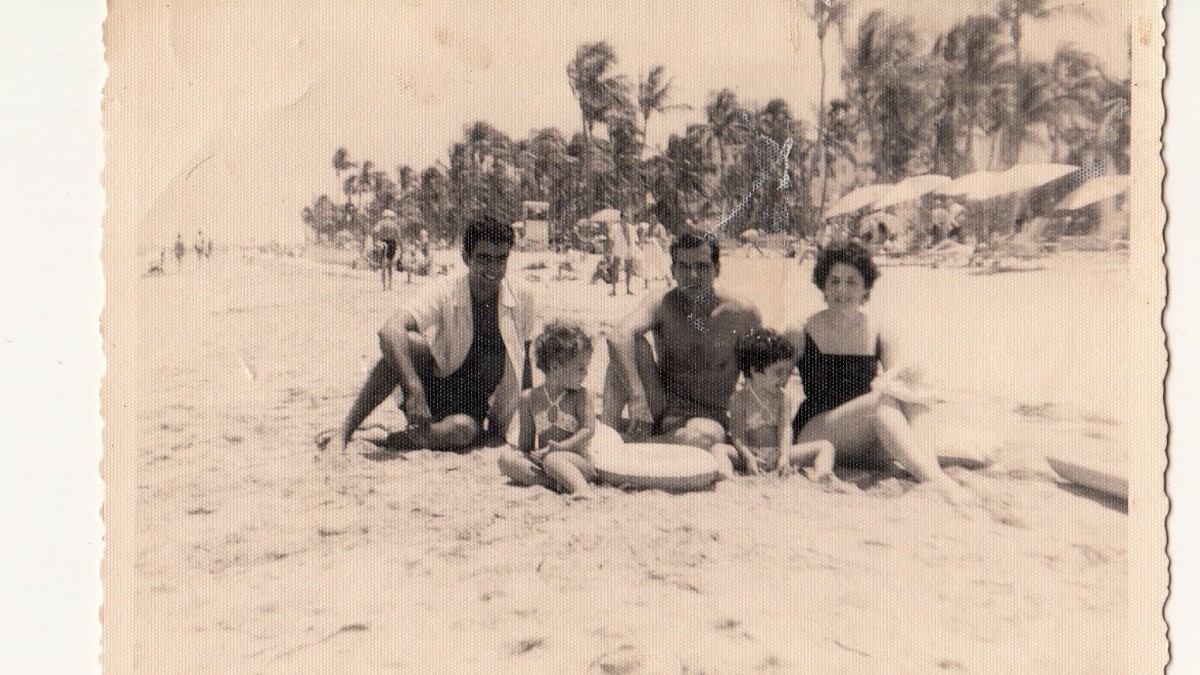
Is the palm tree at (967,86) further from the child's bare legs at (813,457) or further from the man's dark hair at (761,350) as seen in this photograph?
the child's bare legs at (813,457)

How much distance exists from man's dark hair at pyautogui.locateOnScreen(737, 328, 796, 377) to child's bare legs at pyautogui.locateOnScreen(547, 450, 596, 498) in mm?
551

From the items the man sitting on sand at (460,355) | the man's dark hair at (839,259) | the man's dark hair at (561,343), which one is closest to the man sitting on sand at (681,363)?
the man's dark hair at (561,343)

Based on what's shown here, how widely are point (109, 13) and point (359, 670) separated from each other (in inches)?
78.7

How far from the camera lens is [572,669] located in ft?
7.43

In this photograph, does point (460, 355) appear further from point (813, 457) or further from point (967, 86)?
point (967, 86)

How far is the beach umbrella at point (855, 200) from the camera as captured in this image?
238 centimetres

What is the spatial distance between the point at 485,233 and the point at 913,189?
4.10ft

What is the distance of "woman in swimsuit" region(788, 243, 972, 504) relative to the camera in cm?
239

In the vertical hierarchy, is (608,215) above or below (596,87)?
below

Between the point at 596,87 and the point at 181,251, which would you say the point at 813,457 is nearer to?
the point at 596,87

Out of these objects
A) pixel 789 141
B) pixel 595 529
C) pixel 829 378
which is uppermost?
pixel 789 141

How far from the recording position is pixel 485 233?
238 centimetres

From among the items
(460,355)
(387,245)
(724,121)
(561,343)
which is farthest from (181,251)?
(724,121)

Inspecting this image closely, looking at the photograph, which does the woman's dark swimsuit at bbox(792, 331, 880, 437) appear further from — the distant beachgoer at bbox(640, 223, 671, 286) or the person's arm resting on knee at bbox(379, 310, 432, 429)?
the person's arm resting on knee at bbox(379, 310, 432, 429)
